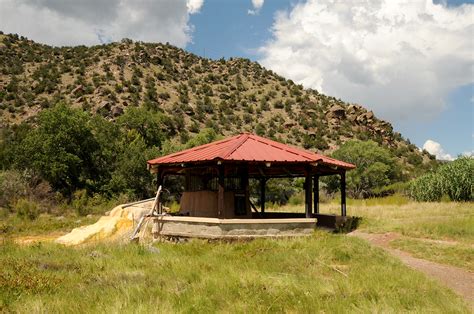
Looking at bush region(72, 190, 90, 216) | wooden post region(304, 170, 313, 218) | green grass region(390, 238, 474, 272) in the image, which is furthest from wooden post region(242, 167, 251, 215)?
bush region(72, 190, 90, 216)

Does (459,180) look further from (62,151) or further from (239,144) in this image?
(62,151)

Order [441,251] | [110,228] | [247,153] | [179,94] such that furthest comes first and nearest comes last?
[179,94], [110,228], [247,153], [441,251]

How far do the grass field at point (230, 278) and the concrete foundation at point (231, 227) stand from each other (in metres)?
0.52

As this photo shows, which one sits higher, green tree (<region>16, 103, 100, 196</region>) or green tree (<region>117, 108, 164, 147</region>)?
green tree (<region>117, 108, 164, 147</region>)

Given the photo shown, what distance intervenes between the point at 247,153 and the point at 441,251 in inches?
263

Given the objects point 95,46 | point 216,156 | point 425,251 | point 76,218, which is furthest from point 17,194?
point 95,46

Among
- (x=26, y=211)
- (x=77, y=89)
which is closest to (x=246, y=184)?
(x=26, y=211)

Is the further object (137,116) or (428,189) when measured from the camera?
(137,116)

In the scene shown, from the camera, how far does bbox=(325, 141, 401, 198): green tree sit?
3862 centimetres

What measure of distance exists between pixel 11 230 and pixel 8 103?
104ft

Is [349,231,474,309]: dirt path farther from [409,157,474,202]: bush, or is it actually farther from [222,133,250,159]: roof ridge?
[409,157,474,202]: bush

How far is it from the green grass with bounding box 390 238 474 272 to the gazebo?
3070mm

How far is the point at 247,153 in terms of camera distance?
50.0 feet

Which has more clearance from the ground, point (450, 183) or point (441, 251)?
point (450, 183)
